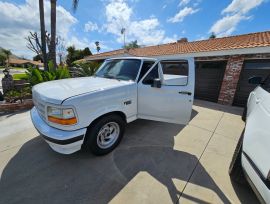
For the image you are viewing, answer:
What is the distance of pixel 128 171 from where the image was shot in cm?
259

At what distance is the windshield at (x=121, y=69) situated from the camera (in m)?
3.31

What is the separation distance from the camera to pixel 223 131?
4332mm

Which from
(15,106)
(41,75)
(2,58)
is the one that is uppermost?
(2,58)

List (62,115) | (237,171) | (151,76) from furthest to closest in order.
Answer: (151,76)
(237,171)
(62,115)

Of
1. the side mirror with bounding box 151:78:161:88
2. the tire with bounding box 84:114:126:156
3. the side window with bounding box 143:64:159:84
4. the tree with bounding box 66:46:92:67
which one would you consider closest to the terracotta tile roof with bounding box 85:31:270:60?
the side window with bounding box 143:64:159:84

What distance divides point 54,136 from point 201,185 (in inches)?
97.8

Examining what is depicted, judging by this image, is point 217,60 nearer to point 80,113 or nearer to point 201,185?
point 201,185

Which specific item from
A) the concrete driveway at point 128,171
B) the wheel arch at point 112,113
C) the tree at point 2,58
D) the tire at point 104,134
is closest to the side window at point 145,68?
the wheel arch at point 112,113

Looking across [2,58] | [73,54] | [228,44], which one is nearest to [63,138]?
[228,44]

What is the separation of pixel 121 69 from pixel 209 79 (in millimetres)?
6350

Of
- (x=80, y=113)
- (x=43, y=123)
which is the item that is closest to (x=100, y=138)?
(x=80, y=113)

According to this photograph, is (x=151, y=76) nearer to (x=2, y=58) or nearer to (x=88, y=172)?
(x=88, y=172)

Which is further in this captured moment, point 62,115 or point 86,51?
point 86,51

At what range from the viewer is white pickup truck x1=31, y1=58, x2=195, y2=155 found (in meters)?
2.29
